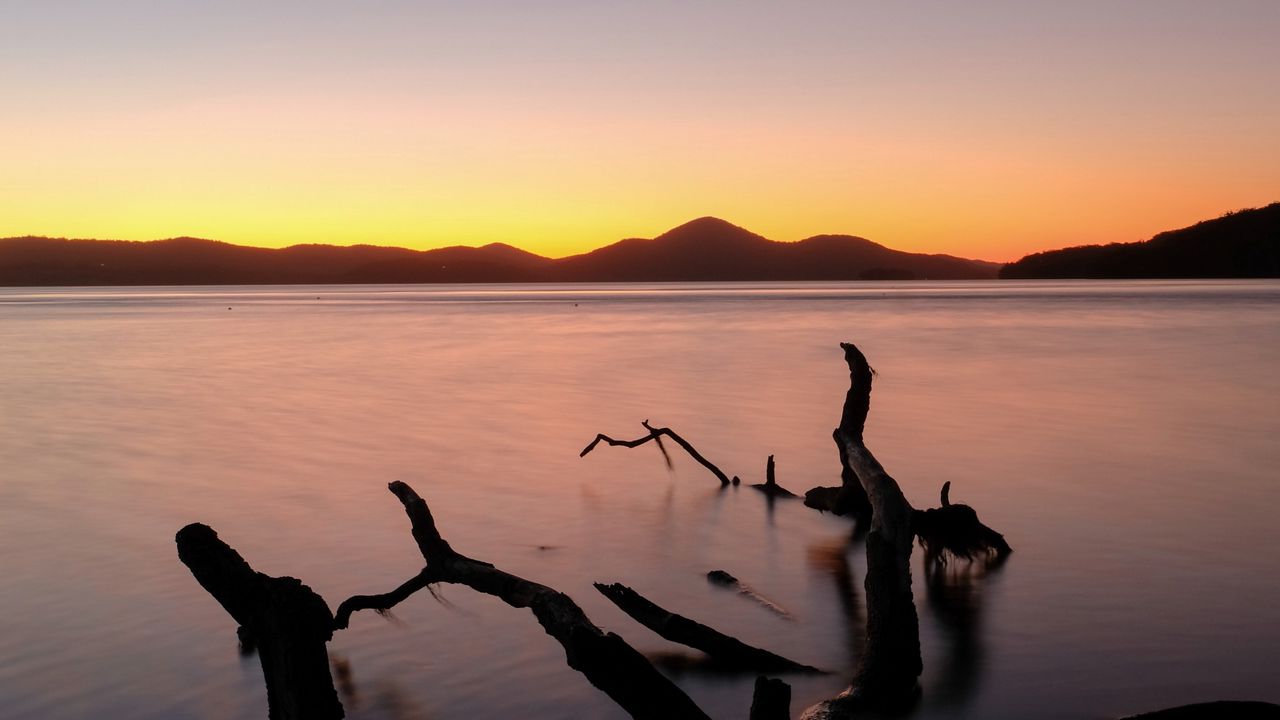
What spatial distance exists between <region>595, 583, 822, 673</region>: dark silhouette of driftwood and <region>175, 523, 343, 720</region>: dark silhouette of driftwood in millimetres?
2113

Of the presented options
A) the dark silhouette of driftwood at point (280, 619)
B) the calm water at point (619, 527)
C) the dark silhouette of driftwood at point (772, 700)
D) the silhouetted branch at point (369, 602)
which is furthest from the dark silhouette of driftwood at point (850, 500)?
the dark silhouette of driftwood at point (280, 619)

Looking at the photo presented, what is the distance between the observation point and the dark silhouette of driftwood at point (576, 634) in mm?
4461

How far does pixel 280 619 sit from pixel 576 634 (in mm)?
1329

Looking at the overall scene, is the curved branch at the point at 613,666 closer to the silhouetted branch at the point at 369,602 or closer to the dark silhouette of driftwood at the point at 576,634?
the dark silhouette of driftwood at the point at 576,634

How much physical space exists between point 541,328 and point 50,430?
1719 inches

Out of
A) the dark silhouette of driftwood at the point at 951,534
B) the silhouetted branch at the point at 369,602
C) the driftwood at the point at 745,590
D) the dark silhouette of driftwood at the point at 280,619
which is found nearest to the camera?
the dark silhouette of driftwood at the point at 280,619

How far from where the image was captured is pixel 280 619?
15.5 ft

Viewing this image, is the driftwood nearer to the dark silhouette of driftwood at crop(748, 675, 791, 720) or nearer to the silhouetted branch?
the silhouetted branch

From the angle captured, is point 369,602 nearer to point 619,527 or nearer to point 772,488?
A: point 619,527

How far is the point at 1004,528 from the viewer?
35.9ft

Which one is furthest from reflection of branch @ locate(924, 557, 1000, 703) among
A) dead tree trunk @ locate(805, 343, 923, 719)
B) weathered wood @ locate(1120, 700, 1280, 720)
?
weathered wood @ locate(1120, 700, 1280, 720)

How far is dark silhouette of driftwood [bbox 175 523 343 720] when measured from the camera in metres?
4.74

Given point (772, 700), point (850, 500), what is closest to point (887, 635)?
point (772, 700)

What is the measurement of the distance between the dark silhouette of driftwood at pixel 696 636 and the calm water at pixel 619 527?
18 cm
